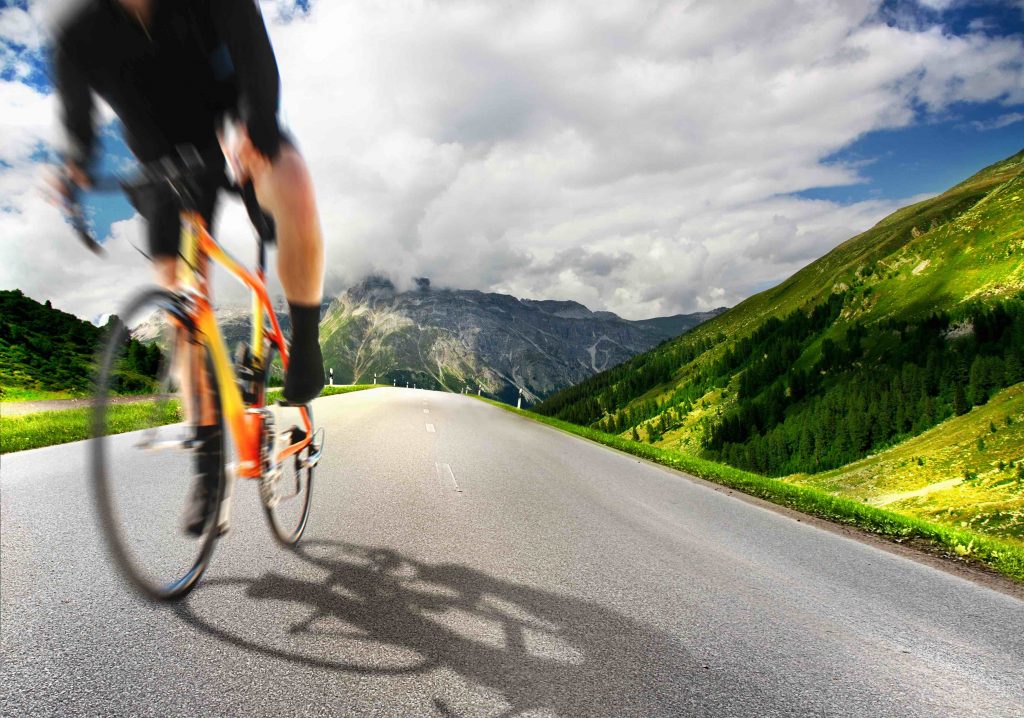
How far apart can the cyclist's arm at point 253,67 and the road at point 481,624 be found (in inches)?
93.7

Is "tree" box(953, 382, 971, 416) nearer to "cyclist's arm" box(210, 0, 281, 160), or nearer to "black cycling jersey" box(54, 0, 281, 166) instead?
"cyclist's arm" box(210, 0, 281, 160)

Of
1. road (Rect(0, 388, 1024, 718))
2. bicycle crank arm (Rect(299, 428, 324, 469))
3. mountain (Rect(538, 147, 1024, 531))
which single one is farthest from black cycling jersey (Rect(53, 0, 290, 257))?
mountain (Rect(538, 147, 1024, 531))

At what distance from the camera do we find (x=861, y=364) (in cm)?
10400

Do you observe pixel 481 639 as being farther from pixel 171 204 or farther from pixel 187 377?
pixel 171 204

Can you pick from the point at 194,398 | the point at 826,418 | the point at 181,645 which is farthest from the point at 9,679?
the point at 826,418

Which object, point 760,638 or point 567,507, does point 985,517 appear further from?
point 760,638

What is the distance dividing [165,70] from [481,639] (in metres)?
3.05

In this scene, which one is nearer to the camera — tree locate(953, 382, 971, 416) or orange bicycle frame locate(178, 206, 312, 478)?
orange bicycle frame locate(178, 206, 312, 478)

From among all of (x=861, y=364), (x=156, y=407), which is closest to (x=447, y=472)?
(x=156, y=407)

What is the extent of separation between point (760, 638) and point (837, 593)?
1.87 m

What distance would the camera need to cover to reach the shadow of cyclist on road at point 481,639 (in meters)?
2.74

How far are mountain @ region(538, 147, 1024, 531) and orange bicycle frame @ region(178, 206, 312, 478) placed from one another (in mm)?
44219

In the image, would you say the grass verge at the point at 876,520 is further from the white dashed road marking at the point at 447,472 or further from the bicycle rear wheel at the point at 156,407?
the bicycle rear wheel at the point at 156,407

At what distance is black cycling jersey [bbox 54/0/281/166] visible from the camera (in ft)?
5.41
